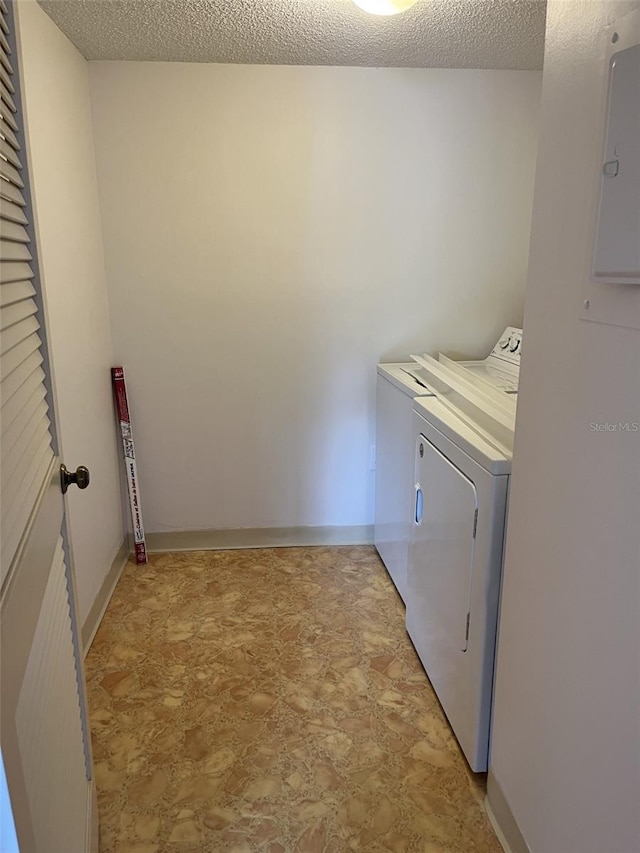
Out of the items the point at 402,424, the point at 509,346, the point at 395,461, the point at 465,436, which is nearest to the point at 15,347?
the point at 465,436

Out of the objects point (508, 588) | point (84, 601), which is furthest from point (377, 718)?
point (84, 601)

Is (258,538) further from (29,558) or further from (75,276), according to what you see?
(29,558)

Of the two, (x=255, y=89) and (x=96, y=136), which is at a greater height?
(x=255, y=89)

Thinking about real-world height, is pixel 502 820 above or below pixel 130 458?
below

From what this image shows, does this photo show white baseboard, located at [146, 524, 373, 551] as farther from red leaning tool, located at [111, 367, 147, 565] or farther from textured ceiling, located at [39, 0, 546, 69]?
textured ceiling, located at [39, 0, 546, 69]

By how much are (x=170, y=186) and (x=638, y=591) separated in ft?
8.06

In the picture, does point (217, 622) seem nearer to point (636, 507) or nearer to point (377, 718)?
point (377, 718)

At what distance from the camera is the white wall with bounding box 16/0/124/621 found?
6.54 feet

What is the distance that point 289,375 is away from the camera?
2.93 m

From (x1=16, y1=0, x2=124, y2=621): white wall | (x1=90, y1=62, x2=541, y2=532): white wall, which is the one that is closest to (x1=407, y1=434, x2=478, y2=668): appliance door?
(x1=90, y1=62, x2=541, y2=532): white wall

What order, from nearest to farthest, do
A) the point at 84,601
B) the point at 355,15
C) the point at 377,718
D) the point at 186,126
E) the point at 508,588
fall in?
the point at 508,588 → the point at 377,718 → the point at 355,15 → the point at 84,601 → the point at 186,126

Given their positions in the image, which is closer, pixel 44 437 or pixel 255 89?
pixel 44 437

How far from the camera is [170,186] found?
8.77ft

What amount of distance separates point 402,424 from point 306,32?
1.50 metres
